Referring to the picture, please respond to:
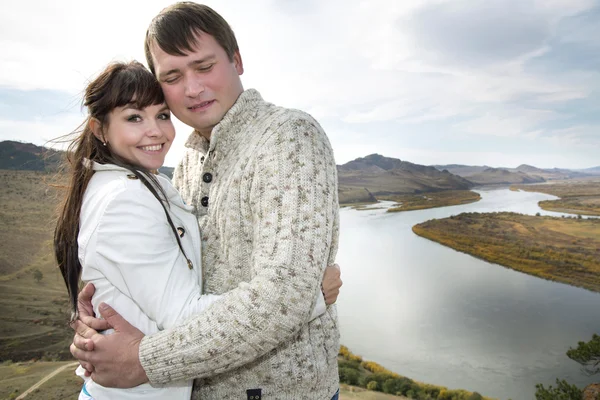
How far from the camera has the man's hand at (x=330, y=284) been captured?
1.19 metres

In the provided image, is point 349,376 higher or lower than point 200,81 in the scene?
lower

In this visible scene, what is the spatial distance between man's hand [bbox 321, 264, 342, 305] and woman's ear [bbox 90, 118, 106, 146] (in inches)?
38.1

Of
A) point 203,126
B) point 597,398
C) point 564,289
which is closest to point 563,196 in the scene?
point 564,289

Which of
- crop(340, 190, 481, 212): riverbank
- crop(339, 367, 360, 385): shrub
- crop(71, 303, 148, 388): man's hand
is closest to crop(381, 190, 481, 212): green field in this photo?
crop(340, 190, 481, 212): riverbank

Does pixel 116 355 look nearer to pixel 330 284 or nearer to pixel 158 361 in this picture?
pixel 158 361

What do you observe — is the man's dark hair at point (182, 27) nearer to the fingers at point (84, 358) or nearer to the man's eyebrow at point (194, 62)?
the man's eyebrow at point (194, 62)

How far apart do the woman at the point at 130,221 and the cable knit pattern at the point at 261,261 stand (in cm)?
11

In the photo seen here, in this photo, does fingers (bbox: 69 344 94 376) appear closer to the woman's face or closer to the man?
the man

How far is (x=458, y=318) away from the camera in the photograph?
30.8m

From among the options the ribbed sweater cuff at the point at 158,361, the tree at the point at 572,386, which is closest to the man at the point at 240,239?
the ribbed sweater cuff at the point at 158,361

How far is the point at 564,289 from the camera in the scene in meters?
32.6

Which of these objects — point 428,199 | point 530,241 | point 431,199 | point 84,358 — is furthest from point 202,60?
point 431,199

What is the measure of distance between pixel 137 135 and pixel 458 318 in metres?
33.9

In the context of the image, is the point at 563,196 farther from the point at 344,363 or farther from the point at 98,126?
the point at 98,126
